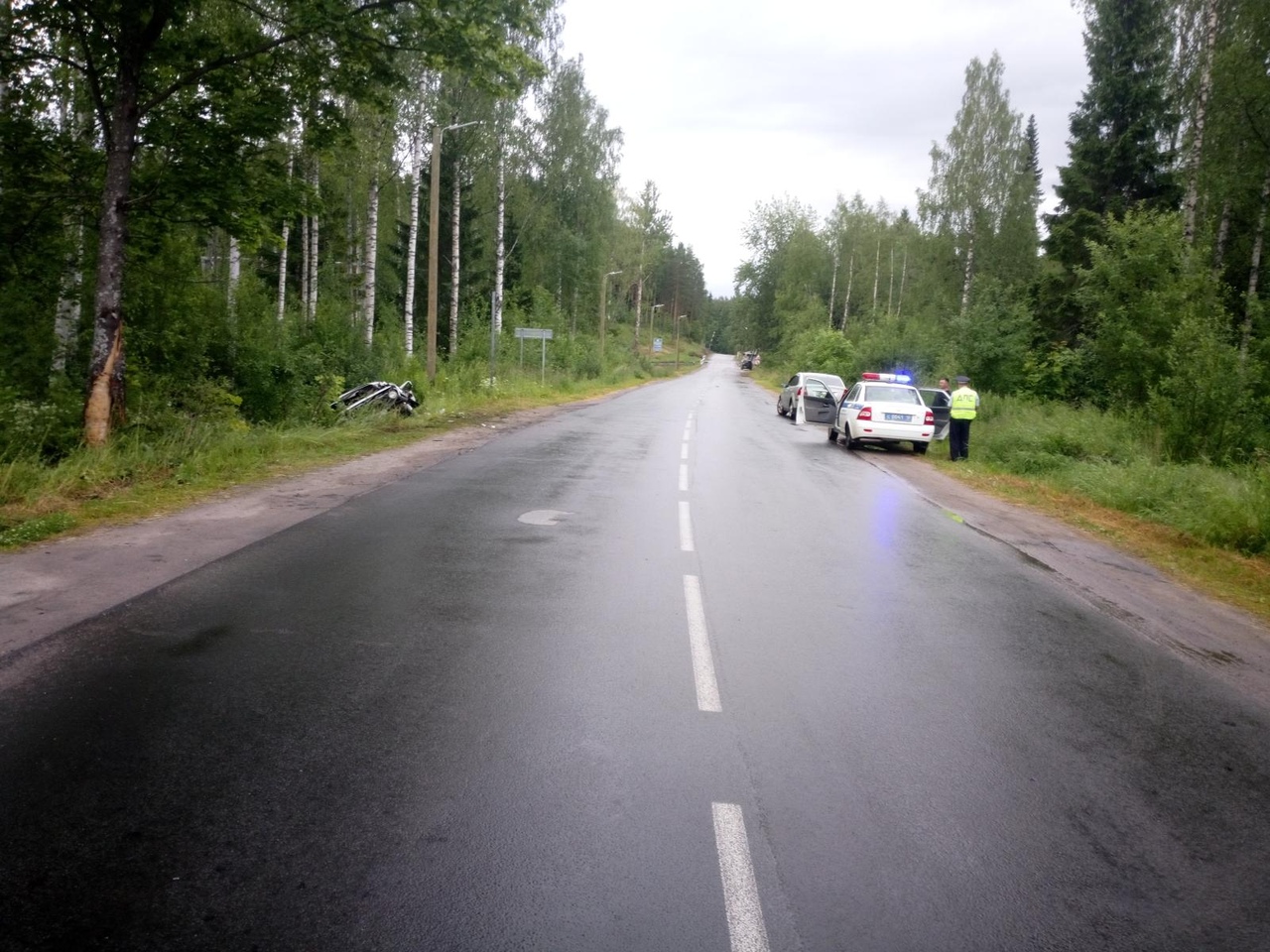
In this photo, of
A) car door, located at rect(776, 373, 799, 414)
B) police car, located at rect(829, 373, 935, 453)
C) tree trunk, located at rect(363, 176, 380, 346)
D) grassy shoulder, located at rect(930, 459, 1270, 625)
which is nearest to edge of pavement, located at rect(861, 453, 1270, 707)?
grassy shoulder, located at rect(930, 459, 1270, 625)

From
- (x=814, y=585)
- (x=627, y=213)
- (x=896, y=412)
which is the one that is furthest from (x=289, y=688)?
(x=627, y=213)

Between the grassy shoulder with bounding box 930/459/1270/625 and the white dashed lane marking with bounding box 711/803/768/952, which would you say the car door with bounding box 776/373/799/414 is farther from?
the white dashed lane marking with bounding box 711/803/768/952

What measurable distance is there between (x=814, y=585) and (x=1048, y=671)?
2.16 metres

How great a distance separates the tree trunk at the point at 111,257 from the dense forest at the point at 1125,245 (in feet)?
51.4

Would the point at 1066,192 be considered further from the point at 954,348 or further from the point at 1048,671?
the point at 1048,671

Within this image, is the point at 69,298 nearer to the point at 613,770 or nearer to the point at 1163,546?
the point at 613,770

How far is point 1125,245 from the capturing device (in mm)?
19828

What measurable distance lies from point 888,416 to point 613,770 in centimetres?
1696

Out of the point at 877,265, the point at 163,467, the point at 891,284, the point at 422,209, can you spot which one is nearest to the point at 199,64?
the point at 163,467

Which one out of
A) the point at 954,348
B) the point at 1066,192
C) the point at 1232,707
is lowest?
the point at 1232,707

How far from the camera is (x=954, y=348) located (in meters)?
26.2

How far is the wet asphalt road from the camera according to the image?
2.89m

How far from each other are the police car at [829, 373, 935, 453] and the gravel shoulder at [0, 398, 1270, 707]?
6.95 m

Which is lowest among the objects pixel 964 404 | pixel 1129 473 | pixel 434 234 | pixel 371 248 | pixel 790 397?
pixel 1129 473
